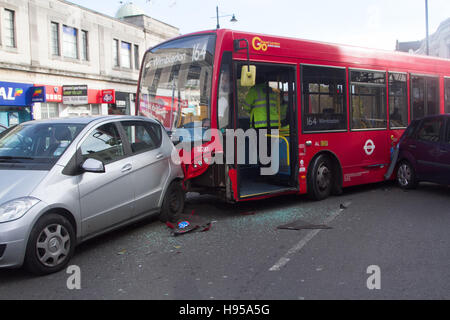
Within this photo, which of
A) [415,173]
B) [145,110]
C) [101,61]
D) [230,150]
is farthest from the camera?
[101,61]

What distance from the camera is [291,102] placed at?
27.9ft

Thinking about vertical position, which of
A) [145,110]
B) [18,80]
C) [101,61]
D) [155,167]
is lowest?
[155,167]

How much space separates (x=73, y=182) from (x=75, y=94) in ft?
64.7

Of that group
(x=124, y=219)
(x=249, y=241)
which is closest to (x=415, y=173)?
(x=249, y=241)

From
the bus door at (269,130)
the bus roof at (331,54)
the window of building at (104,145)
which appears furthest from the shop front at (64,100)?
the window of building at (104,145)

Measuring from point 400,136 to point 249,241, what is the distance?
605cm

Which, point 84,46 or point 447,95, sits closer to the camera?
point 447,95

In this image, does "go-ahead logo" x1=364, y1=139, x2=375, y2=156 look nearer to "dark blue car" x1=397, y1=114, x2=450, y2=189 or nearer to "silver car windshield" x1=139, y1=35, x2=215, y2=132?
"dark blue car" x1=397, y1=114, x2=450, y2=189

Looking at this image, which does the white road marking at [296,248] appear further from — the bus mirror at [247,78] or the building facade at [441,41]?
the building facade at [441,41]

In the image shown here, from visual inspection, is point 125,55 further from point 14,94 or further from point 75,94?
point 14,94

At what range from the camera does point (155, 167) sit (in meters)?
6.63

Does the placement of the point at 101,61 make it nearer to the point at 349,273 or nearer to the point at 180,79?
the point at 180,79

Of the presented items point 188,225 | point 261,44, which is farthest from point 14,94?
point 188,225

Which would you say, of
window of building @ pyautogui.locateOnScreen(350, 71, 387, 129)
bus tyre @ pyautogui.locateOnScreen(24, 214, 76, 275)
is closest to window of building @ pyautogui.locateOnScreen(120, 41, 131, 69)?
window of building @ pyautogui.locateOnScreen(350, 71, 387, 129)
